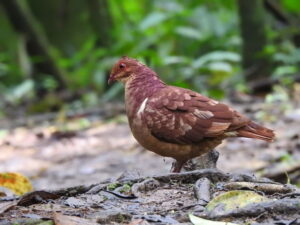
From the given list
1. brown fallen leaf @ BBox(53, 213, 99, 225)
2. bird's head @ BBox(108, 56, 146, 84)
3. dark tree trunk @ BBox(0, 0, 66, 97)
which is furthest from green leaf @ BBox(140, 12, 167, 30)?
brown fallen leaf @ BBox(53, 213, 99, 225)

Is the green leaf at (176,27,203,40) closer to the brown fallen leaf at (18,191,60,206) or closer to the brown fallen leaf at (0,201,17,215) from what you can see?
the brown fallen leaf at (18,191,60,206)

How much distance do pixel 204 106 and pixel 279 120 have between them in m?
4.39

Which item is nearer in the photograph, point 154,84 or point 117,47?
point 154,84

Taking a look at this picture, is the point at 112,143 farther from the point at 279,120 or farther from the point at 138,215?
the point at 138,215

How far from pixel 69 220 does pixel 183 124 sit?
1.36 meters

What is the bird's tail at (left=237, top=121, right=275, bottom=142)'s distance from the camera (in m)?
4.16

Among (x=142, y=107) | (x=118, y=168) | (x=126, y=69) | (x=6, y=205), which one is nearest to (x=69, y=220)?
(x=6, y=205)

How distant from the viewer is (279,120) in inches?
326

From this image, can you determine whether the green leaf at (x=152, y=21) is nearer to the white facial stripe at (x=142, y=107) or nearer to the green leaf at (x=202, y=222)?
the white facial stripe at (x=142, y=107)

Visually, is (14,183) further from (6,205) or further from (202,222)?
(202,222)

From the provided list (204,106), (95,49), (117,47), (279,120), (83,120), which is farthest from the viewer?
(95,49)

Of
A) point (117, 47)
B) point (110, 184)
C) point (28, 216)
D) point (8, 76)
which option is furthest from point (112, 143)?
point (8, 76)

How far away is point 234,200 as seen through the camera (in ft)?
10.2

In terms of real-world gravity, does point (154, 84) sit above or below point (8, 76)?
below
